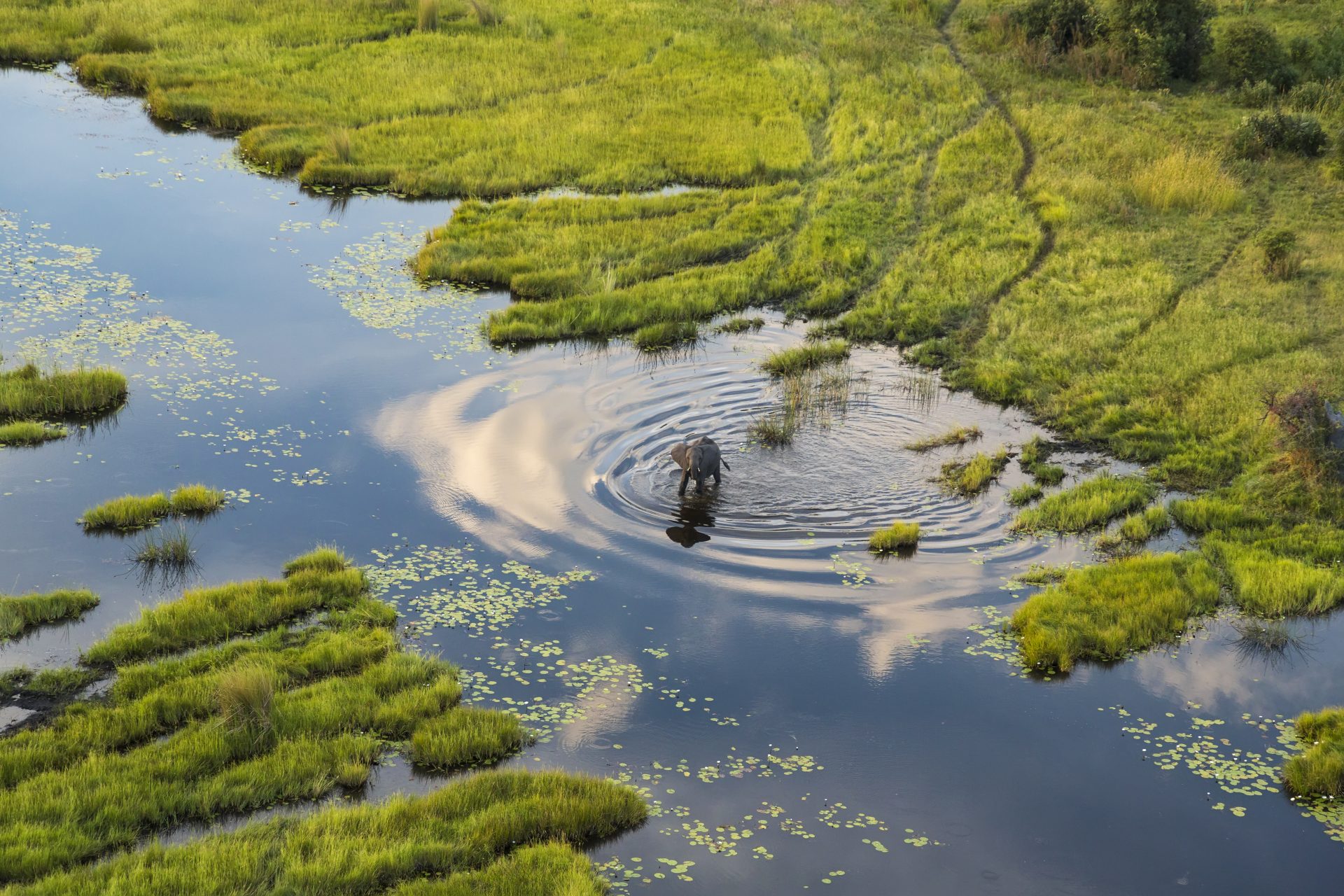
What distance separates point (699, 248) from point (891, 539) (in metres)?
11.4

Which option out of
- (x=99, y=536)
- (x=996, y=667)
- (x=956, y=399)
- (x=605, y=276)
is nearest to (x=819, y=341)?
(x=956, y=399)

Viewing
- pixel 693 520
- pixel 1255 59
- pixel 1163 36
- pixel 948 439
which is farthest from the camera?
pixel 1163 36

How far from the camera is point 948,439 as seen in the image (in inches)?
674

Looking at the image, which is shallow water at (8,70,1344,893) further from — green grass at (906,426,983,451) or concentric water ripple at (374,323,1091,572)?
green grass at (906,426,983,451)

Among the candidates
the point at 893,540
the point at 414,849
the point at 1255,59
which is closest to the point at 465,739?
the point at 414,849

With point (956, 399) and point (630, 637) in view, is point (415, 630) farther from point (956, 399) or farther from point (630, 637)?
point (956, 399)

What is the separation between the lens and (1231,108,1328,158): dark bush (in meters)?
28.1

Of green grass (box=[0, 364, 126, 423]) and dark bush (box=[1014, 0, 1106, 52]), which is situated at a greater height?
dark bush (box=[1014, 0, 1106, 52])

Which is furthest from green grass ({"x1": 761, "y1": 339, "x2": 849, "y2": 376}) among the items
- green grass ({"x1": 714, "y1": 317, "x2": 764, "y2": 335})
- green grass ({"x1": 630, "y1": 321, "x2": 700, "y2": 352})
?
green grass ({"x1": 630, "y1": 321, "x2": 700, "y2": 352})

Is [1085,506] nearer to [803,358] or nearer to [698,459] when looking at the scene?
[698,459]

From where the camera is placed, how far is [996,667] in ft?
40.2

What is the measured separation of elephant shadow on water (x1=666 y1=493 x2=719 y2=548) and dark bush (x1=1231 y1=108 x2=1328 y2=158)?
64.5 feet

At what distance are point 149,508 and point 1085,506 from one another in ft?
36.5

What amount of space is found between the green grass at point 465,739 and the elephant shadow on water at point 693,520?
403 cm
